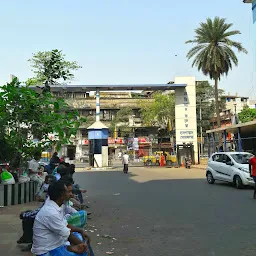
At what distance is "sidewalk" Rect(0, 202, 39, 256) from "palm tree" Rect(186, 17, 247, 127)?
31454 millimetres

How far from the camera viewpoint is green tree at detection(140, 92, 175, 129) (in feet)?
177

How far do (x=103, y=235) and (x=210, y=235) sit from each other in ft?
6.96

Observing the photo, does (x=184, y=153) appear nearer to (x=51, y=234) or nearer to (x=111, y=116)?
(x=111, y=116)

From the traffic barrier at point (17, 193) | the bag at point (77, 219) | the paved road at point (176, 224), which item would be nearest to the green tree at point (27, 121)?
the traffic barrier at point (17, 193)

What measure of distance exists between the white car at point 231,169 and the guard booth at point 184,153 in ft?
57.4

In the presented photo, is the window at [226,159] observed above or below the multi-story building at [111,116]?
below

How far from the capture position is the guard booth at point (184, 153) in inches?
1395

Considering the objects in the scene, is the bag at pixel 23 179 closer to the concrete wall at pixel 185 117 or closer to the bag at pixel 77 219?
the bag at pixel 77 219

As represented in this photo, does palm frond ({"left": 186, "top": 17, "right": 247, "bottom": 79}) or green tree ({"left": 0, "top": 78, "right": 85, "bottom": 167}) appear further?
palm frond ({"left": 186, "top": 17, "right": 247, "bottom": 79})

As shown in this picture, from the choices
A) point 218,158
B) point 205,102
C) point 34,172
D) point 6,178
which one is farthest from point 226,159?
point 205,102

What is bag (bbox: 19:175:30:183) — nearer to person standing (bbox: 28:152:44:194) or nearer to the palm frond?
person standing (bbox: 28:152:44:194)

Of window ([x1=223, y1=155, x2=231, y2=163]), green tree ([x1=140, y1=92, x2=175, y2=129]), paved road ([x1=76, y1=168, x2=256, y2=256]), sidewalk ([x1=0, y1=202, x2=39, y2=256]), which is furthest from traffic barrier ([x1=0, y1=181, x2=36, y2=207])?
green tree ([x1=140, y1=92, x2=175, y2=129])

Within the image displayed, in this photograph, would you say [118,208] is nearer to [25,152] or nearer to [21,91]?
[25,152]

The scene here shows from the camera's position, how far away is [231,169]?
1566 centimetres
